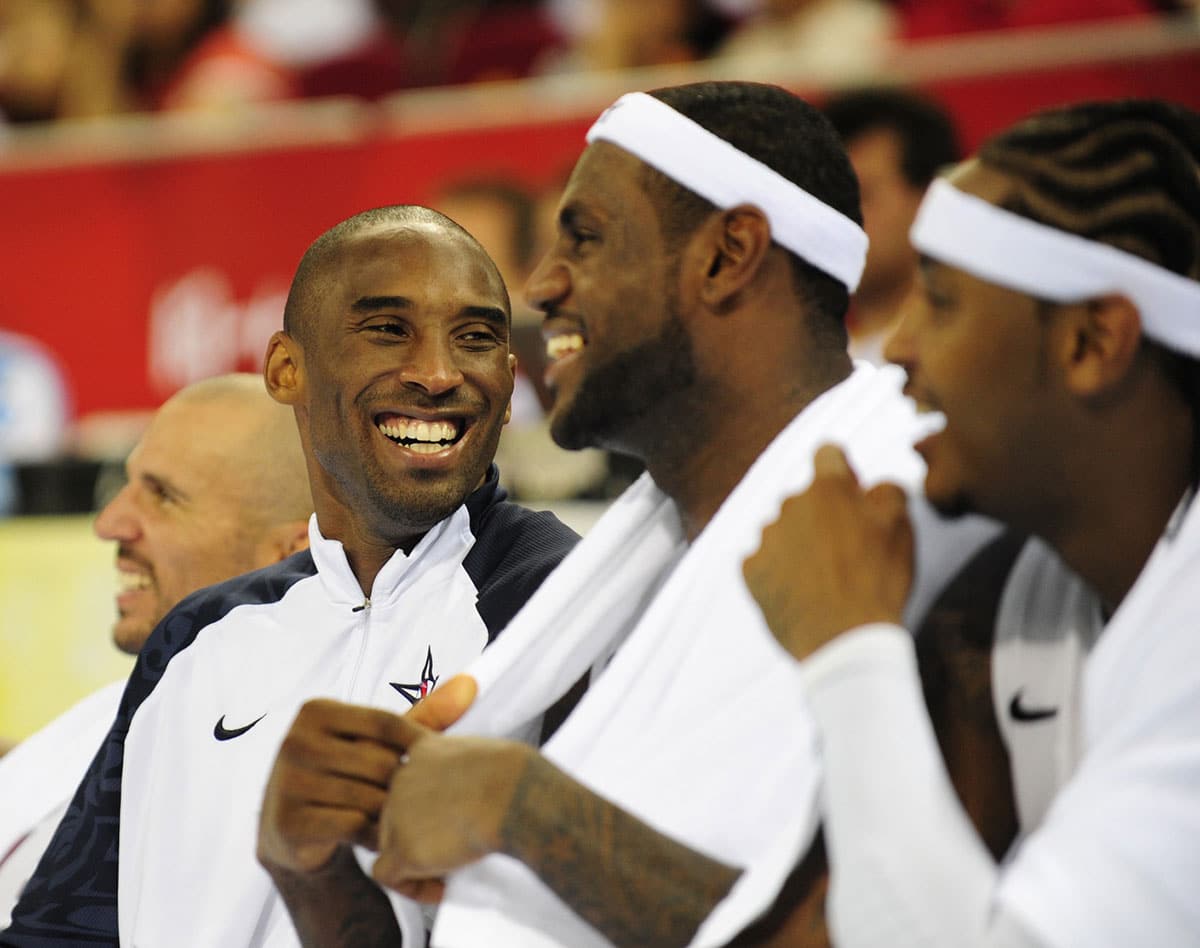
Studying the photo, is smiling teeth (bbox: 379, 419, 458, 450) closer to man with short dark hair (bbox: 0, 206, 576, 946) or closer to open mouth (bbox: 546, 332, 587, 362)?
man with short dark hair (bbox: 0, 206, 576, 946)

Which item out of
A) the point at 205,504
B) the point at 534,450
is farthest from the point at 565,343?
the point at 534,450

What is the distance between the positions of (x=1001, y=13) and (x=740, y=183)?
404 cm

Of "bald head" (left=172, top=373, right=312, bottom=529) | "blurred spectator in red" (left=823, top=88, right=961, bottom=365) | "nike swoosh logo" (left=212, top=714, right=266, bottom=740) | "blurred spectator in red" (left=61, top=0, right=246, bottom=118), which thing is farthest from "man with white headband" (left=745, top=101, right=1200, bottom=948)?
"blurred spectator in red" (left=61, top=0, right=246, bottom=118)

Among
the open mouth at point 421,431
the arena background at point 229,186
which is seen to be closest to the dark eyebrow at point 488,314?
the open mouth at point 421,431

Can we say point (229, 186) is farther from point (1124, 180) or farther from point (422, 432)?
point (1124, 180)

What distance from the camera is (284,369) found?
262cm

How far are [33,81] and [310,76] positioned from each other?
1.17m

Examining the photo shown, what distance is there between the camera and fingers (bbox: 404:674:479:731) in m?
1.99

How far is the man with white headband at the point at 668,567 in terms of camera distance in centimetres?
179

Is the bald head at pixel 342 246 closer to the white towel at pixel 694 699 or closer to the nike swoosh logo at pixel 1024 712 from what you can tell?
the white towel at pixel 694 699

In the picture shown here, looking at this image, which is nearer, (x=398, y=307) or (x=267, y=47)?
(x=398, y=307)

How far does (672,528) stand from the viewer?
225 cm

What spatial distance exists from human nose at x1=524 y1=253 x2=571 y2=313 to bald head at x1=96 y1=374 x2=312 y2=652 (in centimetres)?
104

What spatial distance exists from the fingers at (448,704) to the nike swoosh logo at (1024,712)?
1.98ft
